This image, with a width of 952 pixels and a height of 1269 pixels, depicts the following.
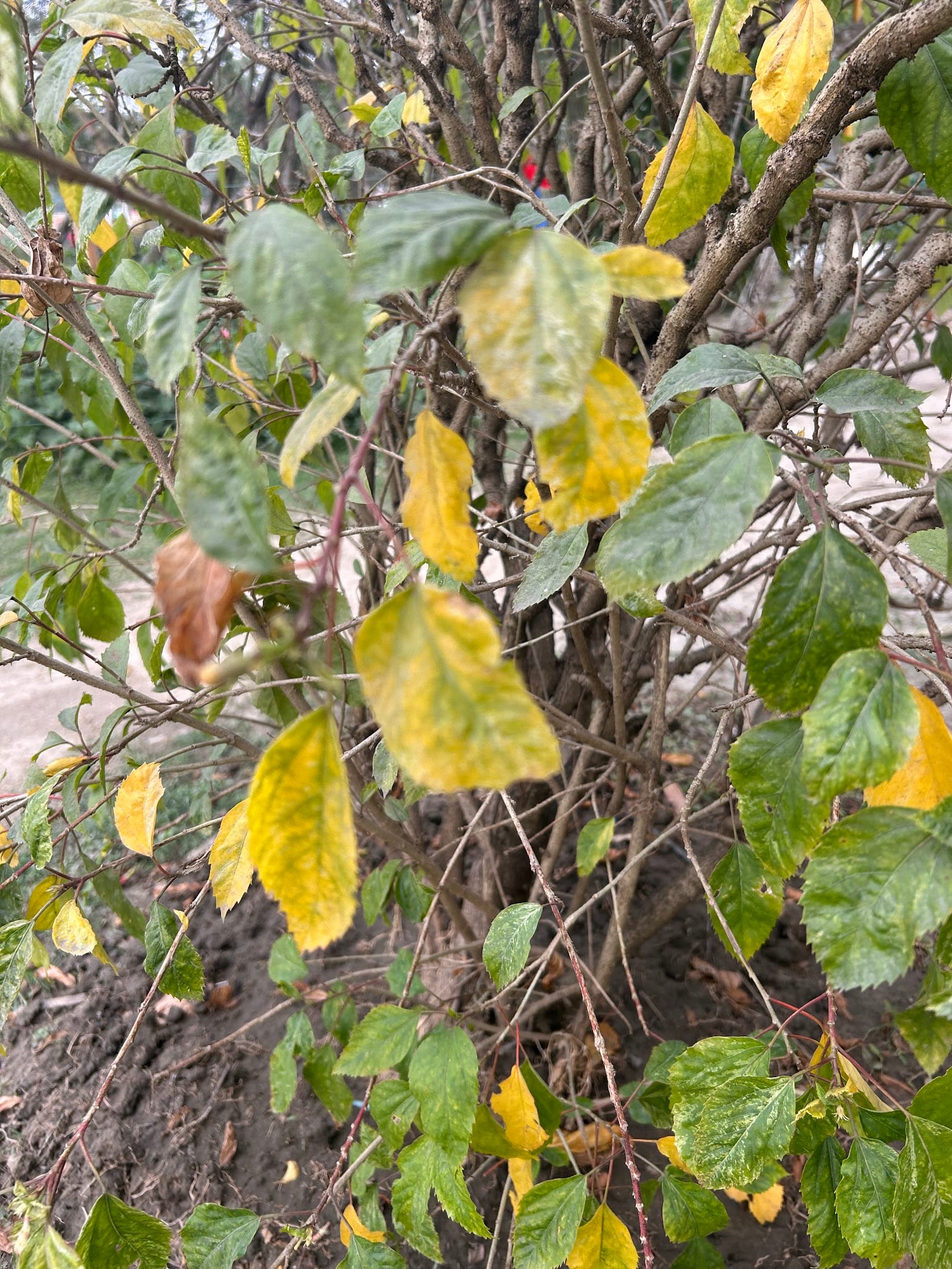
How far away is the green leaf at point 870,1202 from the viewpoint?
559 mm

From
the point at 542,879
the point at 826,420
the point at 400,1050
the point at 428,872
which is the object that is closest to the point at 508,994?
the point at 428,872

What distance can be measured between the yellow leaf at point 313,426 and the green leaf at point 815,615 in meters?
0.25

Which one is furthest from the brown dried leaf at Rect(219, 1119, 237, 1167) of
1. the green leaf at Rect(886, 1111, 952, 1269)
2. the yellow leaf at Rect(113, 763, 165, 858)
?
the green leaf at Rect(886, 1111, 952, 1269)

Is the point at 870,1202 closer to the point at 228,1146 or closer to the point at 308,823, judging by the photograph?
the point at 308,823

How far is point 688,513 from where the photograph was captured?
428 mm

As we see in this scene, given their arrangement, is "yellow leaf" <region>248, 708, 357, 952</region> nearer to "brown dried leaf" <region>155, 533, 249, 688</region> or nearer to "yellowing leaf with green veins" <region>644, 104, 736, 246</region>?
"brown dried leaf" <region>155, 533, 249, 688</region>

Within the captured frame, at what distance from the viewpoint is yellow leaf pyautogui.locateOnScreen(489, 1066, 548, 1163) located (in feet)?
2.87

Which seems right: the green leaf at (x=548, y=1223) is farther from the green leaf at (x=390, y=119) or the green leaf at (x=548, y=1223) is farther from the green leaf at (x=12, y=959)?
the green leaf at (x=390, y=119)

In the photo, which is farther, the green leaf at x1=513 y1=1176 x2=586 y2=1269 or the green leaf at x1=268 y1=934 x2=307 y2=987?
the green leaf at x1=268 y1=934 x2=307 y2=987

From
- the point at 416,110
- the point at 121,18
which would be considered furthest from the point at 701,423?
the point at 416,110

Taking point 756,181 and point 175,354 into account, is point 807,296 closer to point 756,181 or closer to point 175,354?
point 756,181

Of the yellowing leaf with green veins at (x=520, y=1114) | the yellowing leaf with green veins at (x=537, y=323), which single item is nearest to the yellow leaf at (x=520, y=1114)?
the yellowing leaf with green veins at (x=520, y=1114)

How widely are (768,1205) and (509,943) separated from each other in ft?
3.21

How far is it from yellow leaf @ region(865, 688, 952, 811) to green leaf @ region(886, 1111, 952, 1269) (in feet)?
0.79
